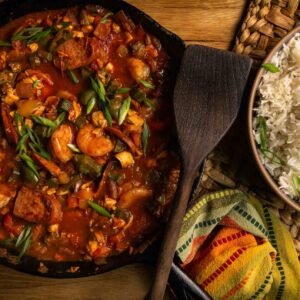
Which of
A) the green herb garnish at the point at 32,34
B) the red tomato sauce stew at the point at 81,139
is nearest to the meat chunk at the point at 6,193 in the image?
the red tomato sauce stew at the point at 81,139

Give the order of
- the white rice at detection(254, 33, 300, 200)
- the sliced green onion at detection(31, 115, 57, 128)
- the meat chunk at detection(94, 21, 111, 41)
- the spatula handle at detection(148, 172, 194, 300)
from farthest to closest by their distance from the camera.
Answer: the white rice at detection(254, 33, 300, 200) < the meat chunk at detection(94, 21, 111, 41) < the sliced green onion at detection(31, 115, 57, 128) < the spatula handle at detection(148, 172, 194, 300)

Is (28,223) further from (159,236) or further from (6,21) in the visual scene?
(6,21)

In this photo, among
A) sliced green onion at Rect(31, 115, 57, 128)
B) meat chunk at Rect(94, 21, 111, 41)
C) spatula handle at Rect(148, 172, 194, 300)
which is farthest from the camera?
meat chunk at Rect(94, 21, 111, 41)

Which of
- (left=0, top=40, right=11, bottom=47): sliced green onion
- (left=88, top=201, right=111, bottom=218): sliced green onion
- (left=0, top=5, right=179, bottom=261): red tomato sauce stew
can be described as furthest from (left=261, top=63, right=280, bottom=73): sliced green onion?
(left=0, top=40, right=11, bottom=47): sliced green onion

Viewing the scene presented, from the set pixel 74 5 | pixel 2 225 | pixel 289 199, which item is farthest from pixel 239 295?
pixel 74 5

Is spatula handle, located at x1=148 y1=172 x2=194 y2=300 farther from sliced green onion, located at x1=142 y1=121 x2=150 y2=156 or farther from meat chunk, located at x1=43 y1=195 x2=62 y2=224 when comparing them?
meat chunk, located at x1=43 y1=195 x2=62 y2=224

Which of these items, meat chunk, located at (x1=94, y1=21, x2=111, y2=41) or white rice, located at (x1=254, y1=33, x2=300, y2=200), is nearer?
meat chunk, located at (x1=94, y1=21, x2=111, y2=41)
